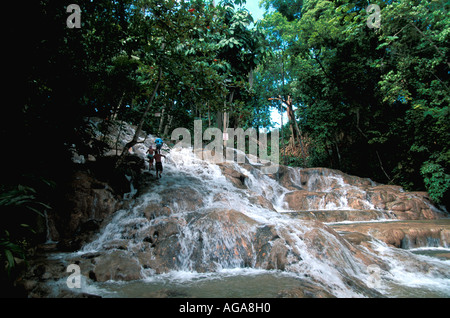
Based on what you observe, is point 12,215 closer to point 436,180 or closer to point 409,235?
point 409,235

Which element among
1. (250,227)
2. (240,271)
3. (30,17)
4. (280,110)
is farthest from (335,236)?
(280,110)

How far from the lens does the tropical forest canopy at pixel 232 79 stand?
3455 millimetres

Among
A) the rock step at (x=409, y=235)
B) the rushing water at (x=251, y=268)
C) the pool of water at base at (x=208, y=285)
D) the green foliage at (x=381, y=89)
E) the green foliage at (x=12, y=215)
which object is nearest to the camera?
the green foliage at (x=12, y=215)

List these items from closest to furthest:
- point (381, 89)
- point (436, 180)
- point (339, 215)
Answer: point (339, 215) < point (436, 180) < point (381, 89)

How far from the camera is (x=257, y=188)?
11.0m

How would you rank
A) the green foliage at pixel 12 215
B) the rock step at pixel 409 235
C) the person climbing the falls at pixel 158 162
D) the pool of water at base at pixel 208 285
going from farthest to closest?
the person climbing the falls at pixel 158 162
the rock step at pixel 409 235
the pool of water at base at pixel 208 285
the green foliage at pixel 12 215

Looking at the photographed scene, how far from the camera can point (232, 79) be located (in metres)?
12.7

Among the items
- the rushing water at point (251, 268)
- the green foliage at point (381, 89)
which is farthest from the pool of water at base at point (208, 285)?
the green foliage at point (381, 89)

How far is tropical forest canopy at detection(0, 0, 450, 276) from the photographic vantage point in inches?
136

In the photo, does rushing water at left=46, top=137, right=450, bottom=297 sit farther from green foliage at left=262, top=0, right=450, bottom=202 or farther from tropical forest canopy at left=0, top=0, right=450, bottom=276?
green foliage at left=262, top=0, right=450, bottom=202

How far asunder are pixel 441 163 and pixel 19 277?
13680 millimetres

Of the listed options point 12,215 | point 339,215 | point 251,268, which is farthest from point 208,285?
point 339,215

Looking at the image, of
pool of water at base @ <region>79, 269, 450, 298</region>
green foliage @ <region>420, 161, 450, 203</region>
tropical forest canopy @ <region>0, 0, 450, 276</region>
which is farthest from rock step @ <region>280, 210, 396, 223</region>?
pool of water at base @ <region>79, 269, 450, 298</region>

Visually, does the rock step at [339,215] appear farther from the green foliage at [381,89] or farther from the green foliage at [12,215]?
the green foliage at [12,215]
